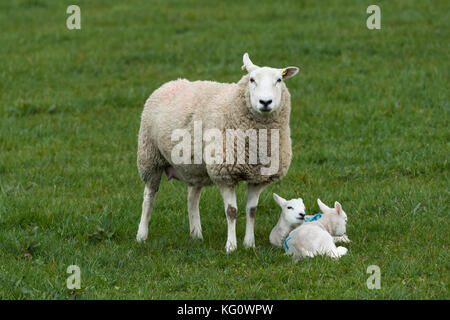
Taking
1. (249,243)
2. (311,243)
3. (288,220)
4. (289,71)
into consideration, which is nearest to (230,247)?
(249,243)

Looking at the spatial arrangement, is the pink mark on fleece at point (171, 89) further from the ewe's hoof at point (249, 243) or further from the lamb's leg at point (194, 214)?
the ewe's hoof at point (249, 243)

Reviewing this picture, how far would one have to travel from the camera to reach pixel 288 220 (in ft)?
22.3

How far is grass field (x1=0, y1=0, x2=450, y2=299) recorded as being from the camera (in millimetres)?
6074

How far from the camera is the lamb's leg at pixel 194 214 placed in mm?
7316

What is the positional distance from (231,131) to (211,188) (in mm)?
2321

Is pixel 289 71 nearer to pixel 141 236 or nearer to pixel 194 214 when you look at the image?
pixel 194 214

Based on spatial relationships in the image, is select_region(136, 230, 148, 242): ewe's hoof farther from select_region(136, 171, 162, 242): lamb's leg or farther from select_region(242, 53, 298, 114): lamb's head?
select_region(242, 53, 298, 114): lamb's head

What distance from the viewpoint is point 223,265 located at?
21.0 feet

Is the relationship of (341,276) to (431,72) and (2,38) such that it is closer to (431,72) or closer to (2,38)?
(431,72)

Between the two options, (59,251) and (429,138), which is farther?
(429,138)

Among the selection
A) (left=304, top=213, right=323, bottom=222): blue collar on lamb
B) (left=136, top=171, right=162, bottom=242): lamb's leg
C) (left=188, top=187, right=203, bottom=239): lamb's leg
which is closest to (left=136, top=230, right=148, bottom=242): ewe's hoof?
(left=136, top=171, right=162, bottom=242): lamb's leg

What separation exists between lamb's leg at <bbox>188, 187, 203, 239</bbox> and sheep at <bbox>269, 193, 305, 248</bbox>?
81 cm

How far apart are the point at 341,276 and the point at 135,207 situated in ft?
9.74
